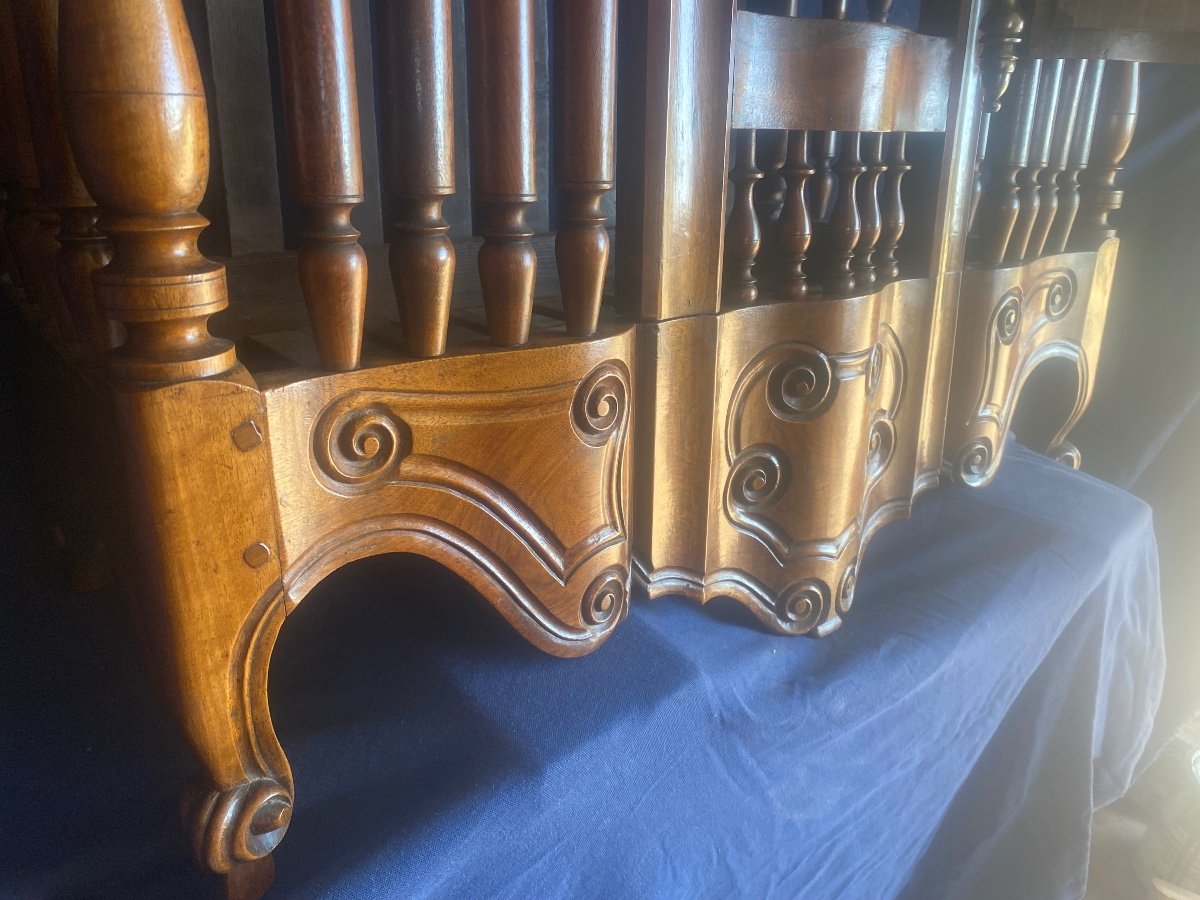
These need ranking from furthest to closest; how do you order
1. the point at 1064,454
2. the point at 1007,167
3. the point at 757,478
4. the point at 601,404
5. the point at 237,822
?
the point at 1064,454 < the point at 1007,167 < the point at 757,478 < the point at 601,404 < the point at 237,822

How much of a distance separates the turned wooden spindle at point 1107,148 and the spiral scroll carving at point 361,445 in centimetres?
86

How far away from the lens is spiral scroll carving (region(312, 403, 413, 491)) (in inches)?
18.5

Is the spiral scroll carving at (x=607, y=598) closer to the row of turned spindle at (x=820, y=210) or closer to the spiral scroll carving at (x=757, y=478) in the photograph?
the spiral scroll carving at (x=757, y=478)

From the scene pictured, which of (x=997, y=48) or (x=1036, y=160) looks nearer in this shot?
(x=997, y=48)

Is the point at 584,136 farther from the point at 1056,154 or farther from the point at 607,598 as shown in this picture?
the point at 1056,154

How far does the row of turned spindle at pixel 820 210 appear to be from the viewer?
65 centimetres

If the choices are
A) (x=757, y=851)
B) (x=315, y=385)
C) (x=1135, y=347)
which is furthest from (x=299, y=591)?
(x=1135, y=347)

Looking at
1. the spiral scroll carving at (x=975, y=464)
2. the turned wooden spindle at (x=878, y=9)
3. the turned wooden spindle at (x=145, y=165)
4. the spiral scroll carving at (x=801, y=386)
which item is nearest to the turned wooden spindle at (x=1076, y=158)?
the spiral scroll carving at (x=975, y=464)

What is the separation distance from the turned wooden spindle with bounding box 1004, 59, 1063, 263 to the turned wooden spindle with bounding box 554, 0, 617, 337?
0.57m

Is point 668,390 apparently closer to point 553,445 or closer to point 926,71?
point 553,445

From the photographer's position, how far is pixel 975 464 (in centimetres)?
97

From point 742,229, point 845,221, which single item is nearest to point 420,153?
point 742,229

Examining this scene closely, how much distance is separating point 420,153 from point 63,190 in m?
0.24

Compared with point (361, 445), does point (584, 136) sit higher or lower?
higher
